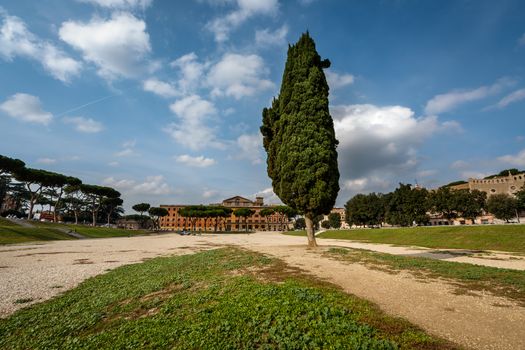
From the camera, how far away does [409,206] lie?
264 feet

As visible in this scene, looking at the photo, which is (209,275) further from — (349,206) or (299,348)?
(349,206)

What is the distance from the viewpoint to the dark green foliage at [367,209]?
94.0m

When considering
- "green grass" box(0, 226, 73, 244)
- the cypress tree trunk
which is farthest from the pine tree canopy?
"green grass" box(0, 226, 73, 244)

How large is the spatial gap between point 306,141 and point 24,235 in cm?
5069

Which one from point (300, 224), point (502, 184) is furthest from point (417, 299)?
point (300, 224)

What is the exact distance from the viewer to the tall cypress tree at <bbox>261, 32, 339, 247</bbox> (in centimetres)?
2203

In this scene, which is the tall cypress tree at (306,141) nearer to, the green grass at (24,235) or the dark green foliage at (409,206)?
the green grass at (24,235)

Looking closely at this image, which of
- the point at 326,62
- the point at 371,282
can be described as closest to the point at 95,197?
the point at 326,62

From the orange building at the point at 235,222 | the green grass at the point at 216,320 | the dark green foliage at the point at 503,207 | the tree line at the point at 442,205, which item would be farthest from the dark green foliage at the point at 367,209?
the green grass at the point at 216,320

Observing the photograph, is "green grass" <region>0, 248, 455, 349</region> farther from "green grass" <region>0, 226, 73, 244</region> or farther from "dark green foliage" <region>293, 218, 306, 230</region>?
"dark green foliage" <region>293, 218, 306, 230</region>

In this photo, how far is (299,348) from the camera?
216 inches

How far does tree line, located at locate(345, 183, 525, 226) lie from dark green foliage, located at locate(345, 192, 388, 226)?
17.7 inches

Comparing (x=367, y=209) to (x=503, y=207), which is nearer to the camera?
(x=503, y=207)

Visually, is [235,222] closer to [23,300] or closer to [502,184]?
[502,184]
